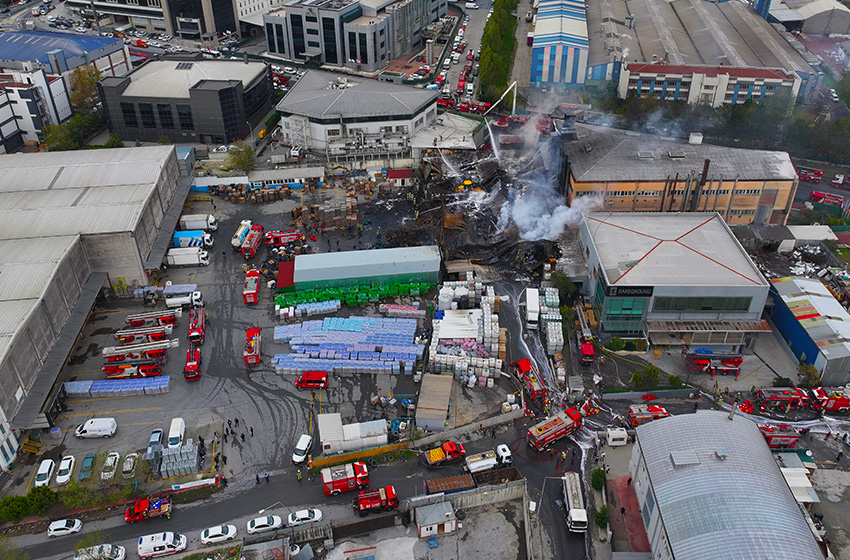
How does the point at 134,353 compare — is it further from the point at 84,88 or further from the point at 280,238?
the point at 84,88

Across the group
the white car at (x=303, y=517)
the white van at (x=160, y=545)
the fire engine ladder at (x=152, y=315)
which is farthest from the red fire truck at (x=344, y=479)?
the fire engine ladder at (x=152, y=315)

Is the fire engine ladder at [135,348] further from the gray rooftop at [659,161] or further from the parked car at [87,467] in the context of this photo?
the gray rooftop at [659,161]

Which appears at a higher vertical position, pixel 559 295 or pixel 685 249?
pixel 685 249

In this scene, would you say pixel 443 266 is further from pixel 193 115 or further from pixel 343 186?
pixel 193 115

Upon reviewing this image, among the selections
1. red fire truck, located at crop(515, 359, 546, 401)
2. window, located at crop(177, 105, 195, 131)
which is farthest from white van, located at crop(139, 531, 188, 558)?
window, located at crop(177, 105, 195, 131)

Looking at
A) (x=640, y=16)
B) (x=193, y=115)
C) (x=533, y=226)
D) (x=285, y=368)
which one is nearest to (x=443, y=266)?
→ (x=533, y=226)

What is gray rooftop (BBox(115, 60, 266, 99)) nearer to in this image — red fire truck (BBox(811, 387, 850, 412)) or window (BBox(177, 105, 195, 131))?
window (BBox(177, 105, 195, 131))

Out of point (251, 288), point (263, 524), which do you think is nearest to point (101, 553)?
point (263, 524)
